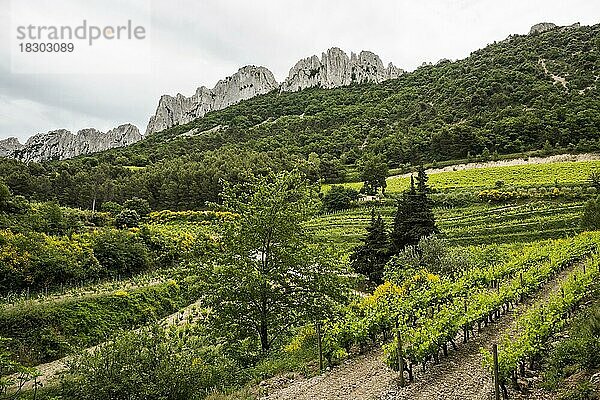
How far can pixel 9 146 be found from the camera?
181125 mm

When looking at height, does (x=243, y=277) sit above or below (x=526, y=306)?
above

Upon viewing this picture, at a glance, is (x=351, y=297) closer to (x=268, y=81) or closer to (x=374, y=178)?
(x=374, y=178)

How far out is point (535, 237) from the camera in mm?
34625

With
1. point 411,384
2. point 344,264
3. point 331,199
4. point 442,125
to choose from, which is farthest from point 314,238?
point 442,125

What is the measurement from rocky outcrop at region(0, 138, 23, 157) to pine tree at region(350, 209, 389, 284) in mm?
192470

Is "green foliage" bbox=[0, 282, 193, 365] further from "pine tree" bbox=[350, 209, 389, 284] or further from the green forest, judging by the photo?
"pine tree" bbox=[350, 209, 389, 284]

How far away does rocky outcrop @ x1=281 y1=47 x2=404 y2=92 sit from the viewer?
169250 mm

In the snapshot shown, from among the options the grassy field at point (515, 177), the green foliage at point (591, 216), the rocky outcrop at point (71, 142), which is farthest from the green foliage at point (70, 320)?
the rocky outcrop at point (71, 142)

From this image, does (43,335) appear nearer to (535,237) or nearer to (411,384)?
(411,384)

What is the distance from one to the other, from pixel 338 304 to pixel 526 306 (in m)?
6.20

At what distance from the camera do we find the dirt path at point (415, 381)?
8812 mm

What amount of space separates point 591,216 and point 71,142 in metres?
190

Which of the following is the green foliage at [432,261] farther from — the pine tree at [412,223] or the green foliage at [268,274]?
the green foliage at [268,274]

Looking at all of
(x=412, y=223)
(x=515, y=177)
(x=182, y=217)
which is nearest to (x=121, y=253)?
(x=412, y=223)
